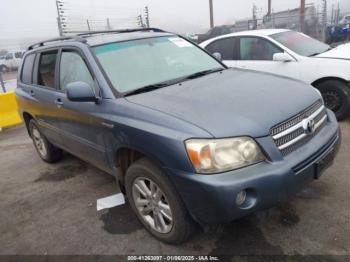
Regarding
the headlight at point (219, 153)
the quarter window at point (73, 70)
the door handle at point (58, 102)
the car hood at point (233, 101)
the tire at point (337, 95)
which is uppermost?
the quarter window at point (73, 70)

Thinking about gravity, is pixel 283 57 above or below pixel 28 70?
below

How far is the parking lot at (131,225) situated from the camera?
273cm

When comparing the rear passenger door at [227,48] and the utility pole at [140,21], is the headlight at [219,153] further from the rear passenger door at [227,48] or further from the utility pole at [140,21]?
the utility pole at [140,21]

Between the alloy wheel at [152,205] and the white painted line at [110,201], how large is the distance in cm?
69

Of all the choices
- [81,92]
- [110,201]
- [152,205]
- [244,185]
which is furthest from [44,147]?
[244,185]

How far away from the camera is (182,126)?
233cm

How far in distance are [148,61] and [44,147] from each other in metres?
2.47

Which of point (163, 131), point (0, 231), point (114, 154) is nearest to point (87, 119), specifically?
point (114, 154)

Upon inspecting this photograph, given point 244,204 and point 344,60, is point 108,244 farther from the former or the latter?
point 344,60

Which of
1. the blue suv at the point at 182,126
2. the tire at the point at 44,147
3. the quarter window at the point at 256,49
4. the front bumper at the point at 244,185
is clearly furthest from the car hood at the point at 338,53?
the tire at the point at 44,147

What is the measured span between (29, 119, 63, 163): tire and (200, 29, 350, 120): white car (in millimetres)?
2745

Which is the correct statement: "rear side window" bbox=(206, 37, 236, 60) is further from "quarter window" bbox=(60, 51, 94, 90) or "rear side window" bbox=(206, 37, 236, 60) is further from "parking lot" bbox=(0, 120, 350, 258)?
"quarter window" bbox=(60, 51, 94, 90)

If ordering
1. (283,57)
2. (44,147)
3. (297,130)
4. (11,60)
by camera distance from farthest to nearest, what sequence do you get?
(11,60) < (283,57) < (44,147) < (297,130)

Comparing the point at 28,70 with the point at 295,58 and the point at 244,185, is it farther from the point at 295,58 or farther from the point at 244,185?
the point at 295,58
